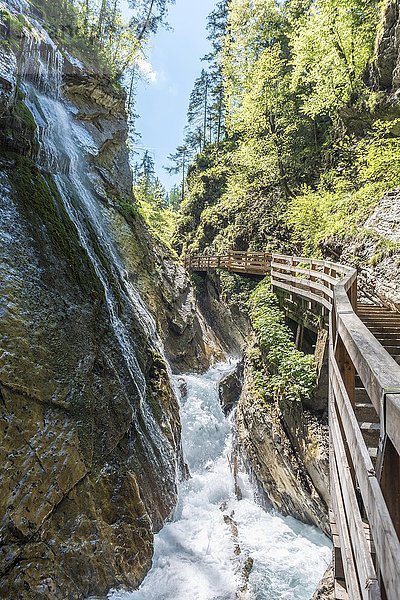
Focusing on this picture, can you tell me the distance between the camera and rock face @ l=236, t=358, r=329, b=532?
816 cm

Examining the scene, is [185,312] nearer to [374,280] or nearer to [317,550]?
[374,280]

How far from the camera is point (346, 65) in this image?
50.4 ft

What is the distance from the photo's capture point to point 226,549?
8320mm

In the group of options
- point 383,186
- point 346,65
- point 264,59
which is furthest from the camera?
point 264,59

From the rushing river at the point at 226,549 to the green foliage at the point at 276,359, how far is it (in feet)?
10.2

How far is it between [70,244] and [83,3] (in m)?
18.5

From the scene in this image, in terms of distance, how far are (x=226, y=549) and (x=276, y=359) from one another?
462 centimetres

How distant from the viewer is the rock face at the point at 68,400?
187 inches

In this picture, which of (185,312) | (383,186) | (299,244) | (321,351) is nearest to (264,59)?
(299,244)

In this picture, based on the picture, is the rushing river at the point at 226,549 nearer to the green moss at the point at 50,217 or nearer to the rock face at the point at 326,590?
the rock face at the point at 326,590

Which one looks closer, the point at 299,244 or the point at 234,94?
the point at 299,244

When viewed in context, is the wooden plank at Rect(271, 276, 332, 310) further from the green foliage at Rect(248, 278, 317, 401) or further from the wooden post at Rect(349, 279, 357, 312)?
the wooden post at Rect(349, 279, 357, 312)

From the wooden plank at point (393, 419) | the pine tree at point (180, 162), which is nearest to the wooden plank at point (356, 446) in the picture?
the wooden plank at point (393, 419)

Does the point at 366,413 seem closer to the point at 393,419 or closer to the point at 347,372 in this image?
the point at 347,372
